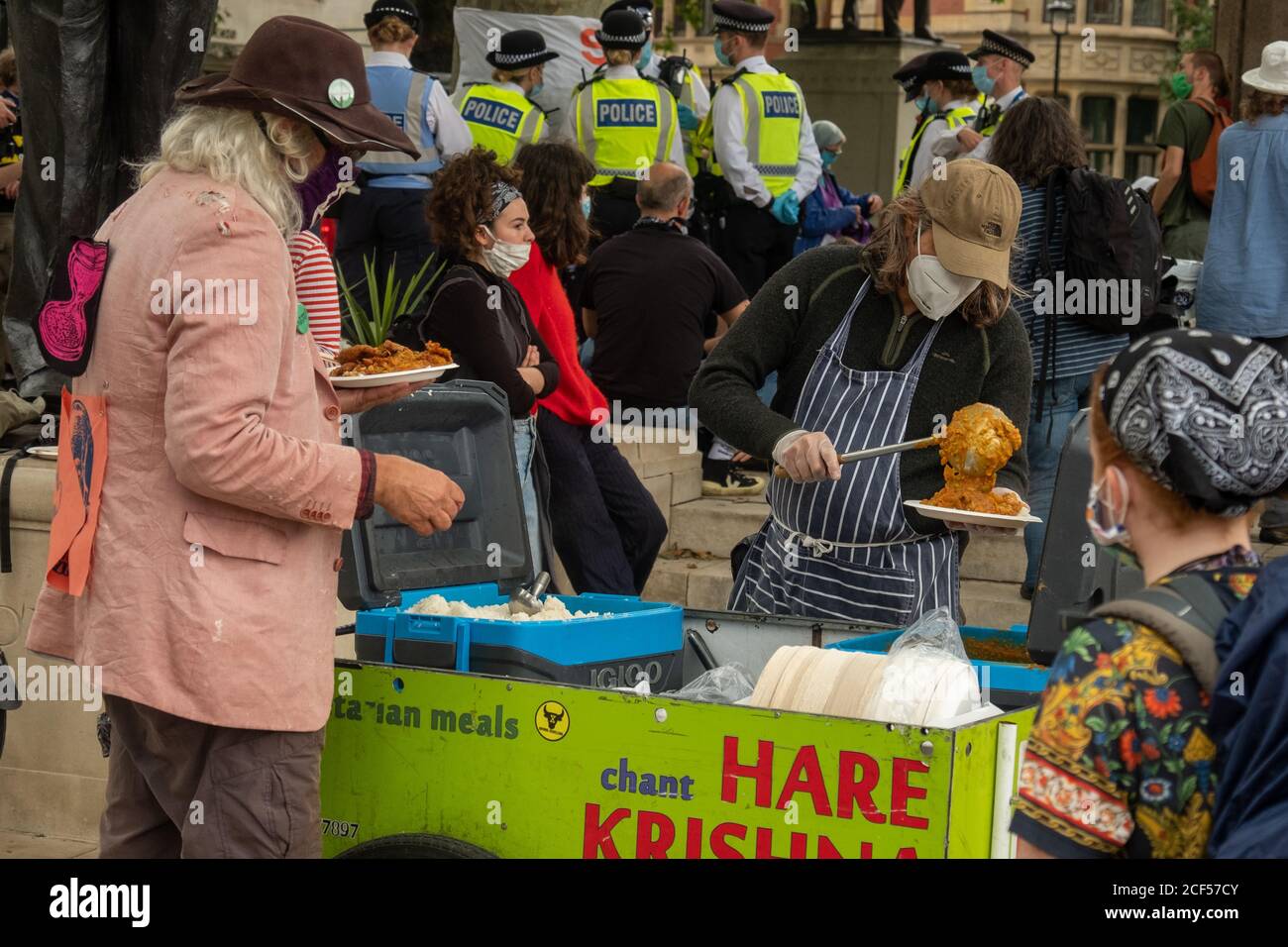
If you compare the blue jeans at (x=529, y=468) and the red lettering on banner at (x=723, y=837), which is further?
the blue jeans at (x=529, y=468)

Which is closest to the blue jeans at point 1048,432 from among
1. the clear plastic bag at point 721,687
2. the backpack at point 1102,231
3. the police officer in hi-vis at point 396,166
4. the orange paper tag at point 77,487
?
the backpack at point 1102,231

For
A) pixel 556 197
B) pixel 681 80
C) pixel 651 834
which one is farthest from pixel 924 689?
pixel 681 80

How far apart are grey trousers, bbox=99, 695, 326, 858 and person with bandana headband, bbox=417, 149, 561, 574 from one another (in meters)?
2.70

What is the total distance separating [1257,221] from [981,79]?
3.49m

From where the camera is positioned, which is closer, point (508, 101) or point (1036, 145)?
point (1036, 145)

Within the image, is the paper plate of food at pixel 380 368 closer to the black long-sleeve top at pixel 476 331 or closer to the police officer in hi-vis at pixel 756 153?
the black long-sleeve top at pixel 476 331

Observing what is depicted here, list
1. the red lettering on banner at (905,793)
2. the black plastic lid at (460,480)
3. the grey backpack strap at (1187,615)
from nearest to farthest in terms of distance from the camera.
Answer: the grey backpack strap at (1187,615) → the red lettering on banner at (905,793) → the black plastic lid at (460,480)

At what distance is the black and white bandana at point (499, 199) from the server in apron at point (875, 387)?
1861 millimetres

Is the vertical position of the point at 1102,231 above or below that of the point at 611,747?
above

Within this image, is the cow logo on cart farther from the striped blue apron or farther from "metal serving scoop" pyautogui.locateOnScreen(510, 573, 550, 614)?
the striped blue apron

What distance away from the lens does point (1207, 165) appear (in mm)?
8781

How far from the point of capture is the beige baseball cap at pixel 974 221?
13.3 ft

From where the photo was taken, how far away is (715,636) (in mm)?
4012

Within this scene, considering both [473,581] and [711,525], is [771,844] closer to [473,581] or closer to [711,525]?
[473,581]
